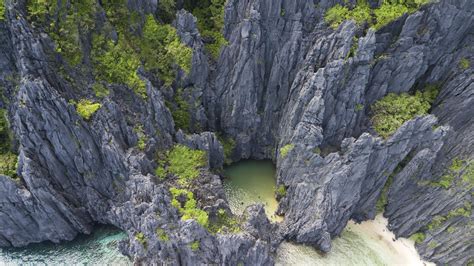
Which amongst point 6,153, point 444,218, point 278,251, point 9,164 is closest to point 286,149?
point 278,251

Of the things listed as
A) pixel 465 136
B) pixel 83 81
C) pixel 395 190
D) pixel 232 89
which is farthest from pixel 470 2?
pixel 83 81

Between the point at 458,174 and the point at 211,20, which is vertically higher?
the point at 211,20

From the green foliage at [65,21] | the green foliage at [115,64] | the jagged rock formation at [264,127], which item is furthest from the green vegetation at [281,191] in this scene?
the green foliage at [65,21]

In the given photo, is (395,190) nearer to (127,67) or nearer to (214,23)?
(214,23)

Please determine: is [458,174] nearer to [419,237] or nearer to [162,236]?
[419,237]

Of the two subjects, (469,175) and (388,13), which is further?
(388,13)

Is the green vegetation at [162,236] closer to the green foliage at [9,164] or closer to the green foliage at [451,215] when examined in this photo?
the green foliage at [9,164]
